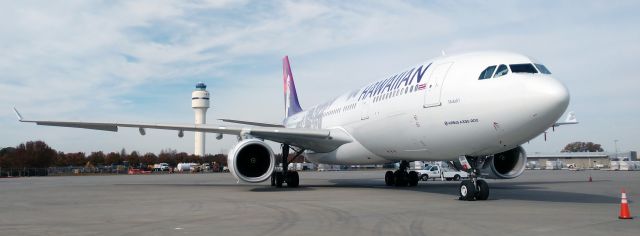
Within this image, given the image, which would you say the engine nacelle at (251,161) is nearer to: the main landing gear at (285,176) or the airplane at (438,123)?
the airplane at (438,123)

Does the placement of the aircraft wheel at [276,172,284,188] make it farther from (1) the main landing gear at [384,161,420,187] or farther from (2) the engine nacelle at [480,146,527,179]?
(2) the engine nacelle at [480,146,527,179]

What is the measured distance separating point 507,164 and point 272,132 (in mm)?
7545

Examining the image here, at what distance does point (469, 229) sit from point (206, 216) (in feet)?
15.9

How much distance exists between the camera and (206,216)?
9.88m

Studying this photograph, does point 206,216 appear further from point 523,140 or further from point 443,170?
point 443,170

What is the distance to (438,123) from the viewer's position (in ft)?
40.1

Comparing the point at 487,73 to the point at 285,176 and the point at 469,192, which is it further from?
the point at 285,176

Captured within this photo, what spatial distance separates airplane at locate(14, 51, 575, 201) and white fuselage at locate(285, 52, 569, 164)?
2cm

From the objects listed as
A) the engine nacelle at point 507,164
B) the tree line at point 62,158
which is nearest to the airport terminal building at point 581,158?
the tree line at point 62,158

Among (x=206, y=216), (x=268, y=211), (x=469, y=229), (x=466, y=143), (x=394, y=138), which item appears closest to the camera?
(x=469, y=229)

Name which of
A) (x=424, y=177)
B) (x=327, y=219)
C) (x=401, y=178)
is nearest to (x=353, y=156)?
(x=401, y=178)

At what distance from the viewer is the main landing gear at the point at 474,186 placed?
12.3 metres

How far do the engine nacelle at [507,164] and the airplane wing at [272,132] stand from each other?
4755mm

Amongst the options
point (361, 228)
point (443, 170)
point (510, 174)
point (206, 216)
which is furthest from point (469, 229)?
point (443, 170)
